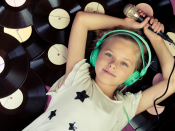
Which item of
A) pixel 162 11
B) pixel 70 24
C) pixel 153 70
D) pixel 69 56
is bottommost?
pixel 153 70

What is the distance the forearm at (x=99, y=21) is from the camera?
900 millimetres

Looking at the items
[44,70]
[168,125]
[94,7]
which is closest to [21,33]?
[44,70]

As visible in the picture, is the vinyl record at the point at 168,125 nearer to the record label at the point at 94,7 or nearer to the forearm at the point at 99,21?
the forearm at the point at 99,21

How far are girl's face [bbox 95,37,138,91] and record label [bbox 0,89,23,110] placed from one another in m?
0.62

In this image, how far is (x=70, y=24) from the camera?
3.30 ft

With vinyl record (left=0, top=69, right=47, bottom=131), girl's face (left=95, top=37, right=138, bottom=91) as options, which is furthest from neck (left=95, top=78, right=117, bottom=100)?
vinyl record (left=0, top=69, right=47, bottom=131)

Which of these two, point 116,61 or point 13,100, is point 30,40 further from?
point 116,61

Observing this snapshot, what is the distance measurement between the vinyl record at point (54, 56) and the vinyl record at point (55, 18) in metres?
0.07

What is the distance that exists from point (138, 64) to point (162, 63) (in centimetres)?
18

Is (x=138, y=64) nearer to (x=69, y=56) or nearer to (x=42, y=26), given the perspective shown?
(x=69, y=56)

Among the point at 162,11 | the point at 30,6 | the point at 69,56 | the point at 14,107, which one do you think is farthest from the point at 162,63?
the point at 14,107

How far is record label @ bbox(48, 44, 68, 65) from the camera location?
106 cm

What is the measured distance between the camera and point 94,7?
1038 mm

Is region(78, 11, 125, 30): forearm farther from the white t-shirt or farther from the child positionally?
the white t-shirt
